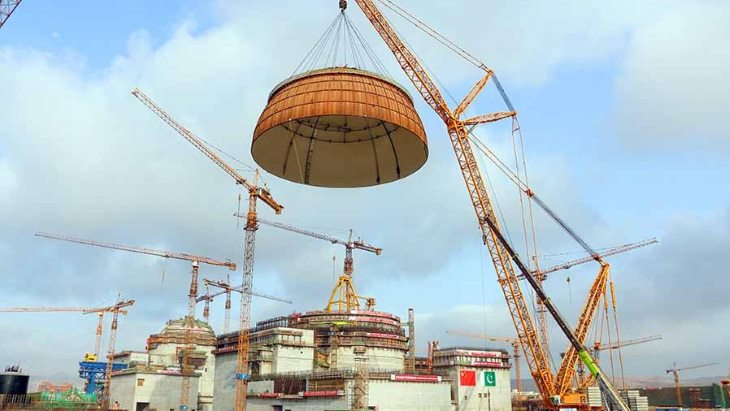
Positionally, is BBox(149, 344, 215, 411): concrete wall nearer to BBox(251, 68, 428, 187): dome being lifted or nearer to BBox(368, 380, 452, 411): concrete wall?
BBox(368, 380, 452, 411): concrete wall

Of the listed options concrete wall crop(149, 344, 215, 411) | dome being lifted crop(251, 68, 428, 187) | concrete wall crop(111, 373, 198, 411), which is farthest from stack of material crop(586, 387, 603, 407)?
concrete wall crop(149, 344, 215, 411)

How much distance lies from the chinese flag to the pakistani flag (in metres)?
2.74

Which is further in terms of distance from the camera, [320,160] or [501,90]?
[501,90]

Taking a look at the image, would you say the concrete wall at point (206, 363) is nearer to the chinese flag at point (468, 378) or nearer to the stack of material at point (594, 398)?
the chinese flag at point (468, 378)

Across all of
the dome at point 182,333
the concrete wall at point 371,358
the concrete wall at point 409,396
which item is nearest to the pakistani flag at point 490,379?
the concrete wall at point 409,396

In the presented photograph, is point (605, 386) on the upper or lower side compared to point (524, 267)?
lower

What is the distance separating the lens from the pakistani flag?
104 metres

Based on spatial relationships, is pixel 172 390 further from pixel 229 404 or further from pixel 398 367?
pixel 398 367

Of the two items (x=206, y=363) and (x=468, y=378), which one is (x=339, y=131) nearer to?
(x=468, y=378)

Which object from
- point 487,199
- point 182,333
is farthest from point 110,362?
point 487,199

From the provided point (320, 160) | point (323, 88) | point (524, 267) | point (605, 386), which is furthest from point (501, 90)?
point (323, 88)

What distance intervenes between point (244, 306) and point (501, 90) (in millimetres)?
66797

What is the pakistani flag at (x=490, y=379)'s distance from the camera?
10362cm

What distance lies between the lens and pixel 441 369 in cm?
10381
